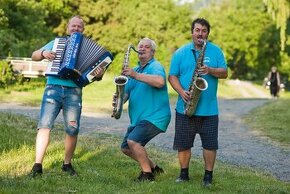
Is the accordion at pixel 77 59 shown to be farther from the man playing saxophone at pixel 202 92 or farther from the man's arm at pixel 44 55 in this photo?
the man playing saxophone at pixel 202 92

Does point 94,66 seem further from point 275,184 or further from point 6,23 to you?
point 6,23

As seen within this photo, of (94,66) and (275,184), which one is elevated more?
(94,66)

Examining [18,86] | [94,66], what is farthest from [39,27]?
[94,66]

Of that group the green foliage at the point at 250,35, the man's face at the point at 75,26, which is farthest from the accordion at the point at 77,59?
the green foliage at the point at 250,35

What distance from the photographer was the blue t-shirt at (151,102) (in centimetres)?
729

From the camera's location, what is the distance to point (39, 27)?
30656 millimetres

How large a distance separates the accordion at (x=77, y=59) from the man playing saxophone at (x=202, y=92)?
0.98 m

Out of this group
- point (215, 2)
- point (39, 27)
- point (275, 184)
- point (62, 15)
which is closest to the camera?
point (275, 184)

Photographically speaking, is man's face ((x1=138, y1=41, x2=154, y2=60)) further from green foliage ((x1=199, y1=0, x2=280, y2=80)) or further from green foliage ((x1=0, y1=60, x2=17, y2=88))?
green foliage ((x1=199, y1=0, x2=280, y2=80))

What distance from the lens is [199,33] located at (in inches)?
277

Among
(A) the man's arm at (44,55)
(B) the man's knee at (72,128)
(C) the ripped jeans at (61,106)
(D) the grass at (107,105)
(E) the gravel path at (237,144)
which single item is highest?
(A) the man's arm at (44,55)

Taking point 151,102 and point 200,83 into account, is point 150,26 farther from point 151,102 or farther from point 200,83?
point 200,83

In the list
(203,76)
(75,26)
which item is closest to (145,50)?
(203,76)

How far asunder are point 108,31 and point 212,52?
34.8m
